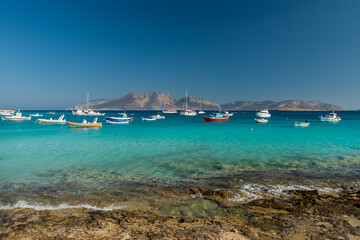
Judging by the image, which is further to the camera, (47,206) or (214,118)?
(214,118)

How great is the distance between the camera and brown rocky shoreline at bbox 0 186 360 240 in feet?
17.2

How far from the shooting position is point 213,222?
597 centimetres

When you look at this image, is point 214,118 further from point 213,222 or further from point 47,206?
point 213,222

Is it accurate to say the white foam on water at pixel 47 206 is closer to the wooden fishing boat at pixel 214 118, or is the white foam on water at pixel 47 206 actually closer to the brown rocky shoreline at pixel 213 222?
the brown rocky shoreline at pixel 213 222

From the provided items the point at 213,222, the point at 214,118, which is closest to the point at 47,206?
the point at 213,222

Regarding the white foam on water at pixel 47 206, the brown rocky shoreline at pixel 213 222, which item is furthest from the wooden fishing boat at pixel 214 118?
the white foam on water at pixel 47 206

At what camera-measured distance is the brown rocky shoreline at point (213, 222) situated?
17.2ft

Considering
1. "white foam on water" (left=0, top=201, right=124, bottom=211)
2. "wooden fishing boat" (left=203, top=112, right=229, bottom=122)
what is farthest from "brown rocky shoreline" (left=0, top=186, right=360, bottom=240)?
"wooden fishing boat" (left=203, top=112, right=229, bottom=122)

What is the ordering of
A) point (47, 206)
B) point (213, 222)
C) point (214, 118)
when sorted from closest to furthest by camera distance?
point (213, 222), point (47, 206), point (214, 118)

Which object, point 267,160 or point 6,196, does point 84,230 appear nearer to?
point 6,196

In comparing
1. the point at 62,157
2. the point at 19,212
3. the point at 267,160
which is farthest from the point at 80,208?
the point at 267,160

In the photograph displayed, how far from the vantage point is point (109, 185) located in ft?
32.3

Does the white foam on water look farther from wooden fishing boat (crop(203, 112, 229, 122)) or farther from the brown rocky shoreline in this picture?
wooden fishing boat (crop(203, 112, 229, 122))

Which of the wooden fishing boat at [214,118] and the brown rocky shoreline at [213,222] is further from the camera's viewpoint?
the wooden fishing boat at [214,118]
